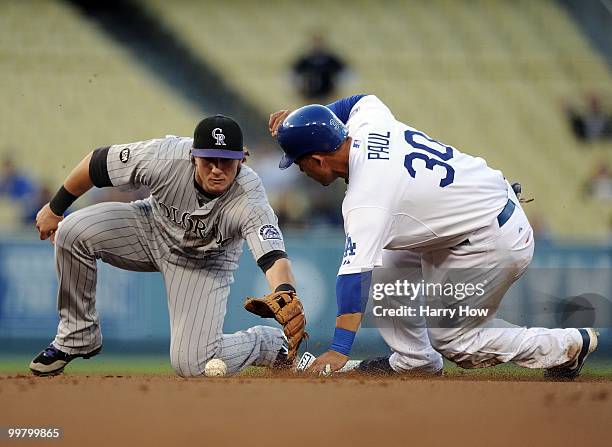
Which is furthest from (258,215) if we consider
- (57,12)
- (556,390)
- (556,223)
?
(57,12)

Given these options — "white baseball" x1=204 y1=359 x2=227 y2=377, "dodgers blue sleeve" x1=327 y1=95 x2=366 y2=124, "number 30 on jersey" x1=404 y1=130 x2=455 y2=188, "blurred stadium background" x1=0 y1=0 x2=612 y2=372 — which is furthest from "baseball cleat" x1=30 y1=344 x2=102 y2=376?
"blurred stadium background" x1=0 y1=0 x2=612 y2=372

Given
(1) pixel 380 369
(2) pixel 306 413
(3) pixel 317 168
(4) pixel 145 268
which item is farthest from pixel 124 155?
(2) pixel 306 413

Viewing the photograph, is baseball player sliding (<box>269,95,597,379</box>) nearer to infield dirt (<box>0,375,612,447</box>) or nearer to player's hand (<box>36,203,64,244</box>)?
infield dirt (<box>0,375,612,447</box>)

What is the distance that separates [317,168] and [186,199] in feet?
2.78

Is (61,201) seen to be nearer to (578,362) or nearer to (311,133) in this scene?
(311,133)

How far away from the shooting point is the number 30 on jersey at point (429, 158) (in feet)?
14.4

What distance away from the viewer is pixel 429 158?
4.50 metres

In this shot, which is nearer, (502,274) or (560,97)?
(502,274)

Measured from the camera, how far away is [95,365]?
27.3 ft

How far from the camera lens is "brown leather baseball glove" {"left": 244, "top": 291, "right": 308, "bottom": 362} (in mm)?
4094

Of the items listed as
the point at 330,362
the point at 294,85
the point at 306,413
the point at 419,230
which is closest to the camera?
the point at 306,413

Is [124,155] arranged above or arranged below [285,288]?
above

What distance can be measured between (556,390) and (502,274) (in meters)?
1.14

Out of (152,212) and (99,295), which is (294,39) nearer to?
(99,295)
